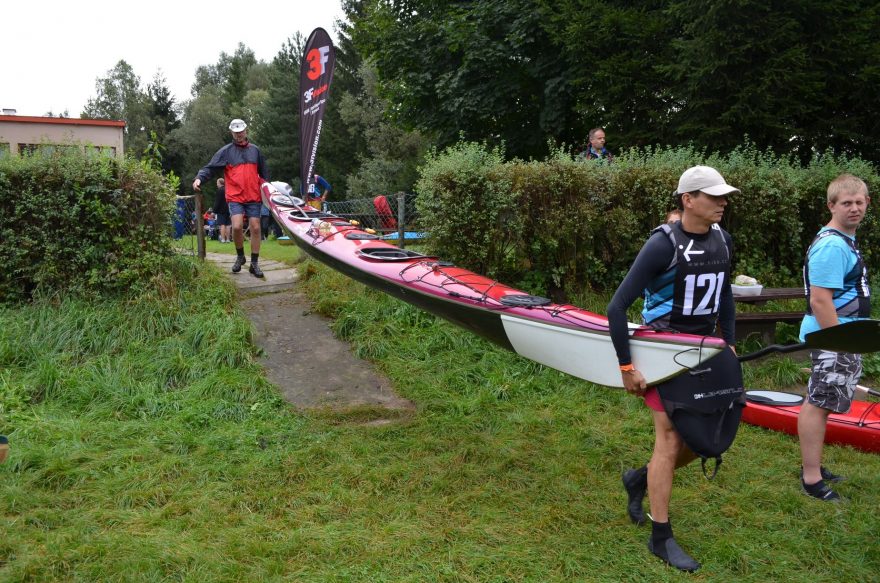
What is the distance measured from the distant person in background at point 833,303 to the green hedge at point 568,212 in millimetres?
3351

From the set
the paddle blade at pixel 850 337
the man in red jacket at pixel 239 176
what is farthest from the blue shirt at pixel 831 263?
the man in red jacket at pixel 239 176

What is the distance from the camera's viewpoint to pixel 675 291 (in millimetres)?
2955

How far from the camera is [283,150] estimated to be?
38.9 metres

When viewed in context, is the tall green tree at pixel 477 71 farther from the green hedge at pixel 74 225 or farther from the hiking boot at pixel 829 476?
the hiking boot at pixel 829 476

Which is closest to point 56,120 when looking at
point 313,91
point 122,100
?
point 313,91

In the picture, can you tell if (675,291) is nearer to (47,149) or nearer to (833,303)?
(833,303)

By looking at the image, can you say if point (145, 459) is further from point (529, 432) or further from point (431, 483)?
point (529, 432)

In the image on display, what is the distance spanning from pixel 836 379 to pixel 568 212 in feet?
11.7

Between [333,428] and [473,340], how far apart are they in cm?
194

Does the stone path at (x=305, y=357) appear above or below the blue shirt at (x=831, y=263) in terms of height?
below

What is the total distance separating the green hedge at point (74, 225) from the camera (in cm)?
634

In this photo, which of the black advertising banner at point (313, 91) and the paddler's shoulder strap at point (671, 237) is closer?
the paddler's shoulder strap at point (671, 237)

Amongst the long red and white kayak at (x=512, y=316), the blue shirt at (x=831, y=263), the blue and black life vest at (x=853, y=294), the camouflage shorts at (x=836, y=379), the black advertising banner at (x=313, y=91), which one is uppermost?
the black advertising banner at (x=313, y=91)

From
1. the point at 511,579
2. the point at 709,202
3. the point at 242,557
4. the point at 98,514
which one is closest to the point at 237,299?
the point at 98,514
